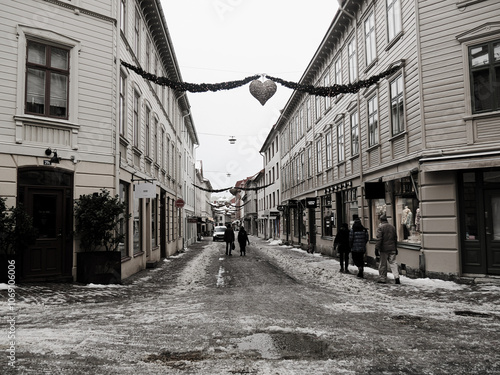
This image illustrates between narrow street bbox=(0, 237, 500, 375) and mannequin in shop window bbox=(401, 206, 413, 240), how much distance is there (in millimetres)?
2729

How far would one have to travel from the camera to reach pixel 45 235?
1061 centimetres

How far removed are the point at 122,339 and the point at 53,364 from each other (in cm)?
113

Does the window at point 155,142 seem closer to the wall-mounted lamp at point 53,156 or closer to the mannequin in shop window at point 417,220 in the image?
the wall-mounted lamp at point 53,156

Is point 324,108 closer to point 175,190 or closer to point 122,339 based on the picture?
point 175,190

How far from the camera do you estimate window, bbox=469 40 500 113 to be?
10.8 m

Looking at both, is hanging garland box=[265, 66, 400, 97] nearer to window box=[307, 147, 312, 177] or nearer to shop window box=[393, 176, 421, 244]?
shop window box=[393, 176, 421, 244]

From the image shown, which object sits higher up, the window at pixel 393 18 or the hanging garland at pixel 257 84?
the window at pixel 393 18

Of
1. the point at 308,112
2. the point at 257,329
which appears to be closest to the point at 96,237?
the point at 257,329

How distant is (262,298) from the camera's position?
879cm

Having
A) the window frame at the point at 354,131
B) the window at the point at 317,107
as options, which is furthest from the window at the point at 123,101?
the window at the point at 317,107

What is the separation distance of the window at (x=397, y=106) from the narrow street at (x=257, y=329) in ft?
17.5

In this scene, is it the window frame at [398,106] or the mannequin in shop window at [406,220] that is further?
the window frame at [398,106]

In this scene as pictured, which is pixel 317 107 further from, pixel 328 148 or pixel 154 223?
pixel 154 223

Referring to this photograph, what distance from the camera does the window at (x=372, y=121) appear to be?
50.5ft
